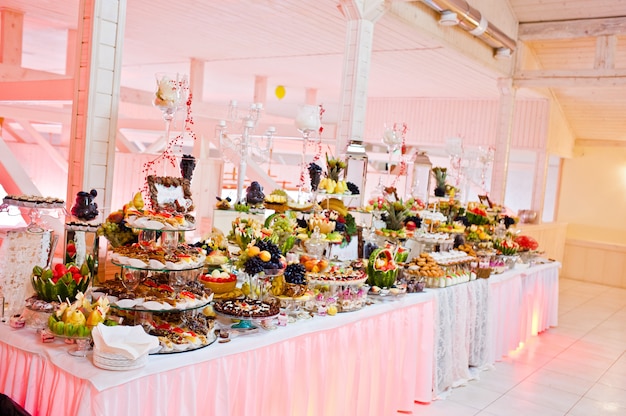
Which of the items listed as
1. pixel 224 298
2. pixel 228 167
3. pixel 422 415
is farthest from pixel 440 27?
pixel 228 167

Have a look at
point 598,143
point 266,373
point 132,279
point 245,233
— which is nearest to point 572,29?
point 598,143

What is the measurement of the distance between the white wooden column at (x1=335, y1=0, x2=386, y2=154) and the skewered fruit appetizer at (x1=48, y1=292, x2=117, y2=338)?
125 inches

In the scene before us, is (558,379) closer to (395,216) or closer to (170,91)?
(395,216)

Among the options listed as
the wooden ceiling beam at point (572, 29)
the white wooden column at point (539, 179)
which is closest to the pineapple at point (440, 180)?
the wooden ceiling beam at point (572, 29)

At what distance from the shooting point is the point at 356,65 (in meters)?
5.13

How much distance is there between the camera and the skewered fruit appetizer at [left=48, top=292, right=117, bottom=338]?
227cm

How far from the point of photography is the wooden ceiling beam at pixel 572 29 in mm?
7504

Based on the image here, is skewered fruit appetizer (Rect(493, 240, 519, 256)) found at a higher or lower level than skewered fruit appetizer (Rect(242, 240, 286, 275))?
lower

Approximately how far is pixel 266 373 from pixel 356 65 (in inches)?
124

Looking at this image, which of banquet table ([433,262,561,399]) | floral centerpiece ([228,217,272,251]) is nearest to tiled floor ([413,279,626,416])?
banquet table ([433,262,561,399])

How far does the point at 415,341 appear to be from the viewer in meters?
3.93

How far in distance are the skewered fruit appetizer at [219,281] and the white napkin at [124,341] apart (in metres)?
0.72

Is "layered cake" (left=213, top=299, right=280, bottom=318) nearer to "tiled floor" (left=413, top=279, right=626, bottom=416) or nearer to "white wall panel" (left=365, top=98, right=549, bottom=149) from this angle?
"tiled floor" (left=413, top=279, right=626, bottom=416)

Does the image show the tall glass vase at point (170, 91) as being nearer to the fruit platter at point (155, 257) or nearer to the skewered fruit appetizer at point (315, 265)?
the fruit platter at point (155, 257)
